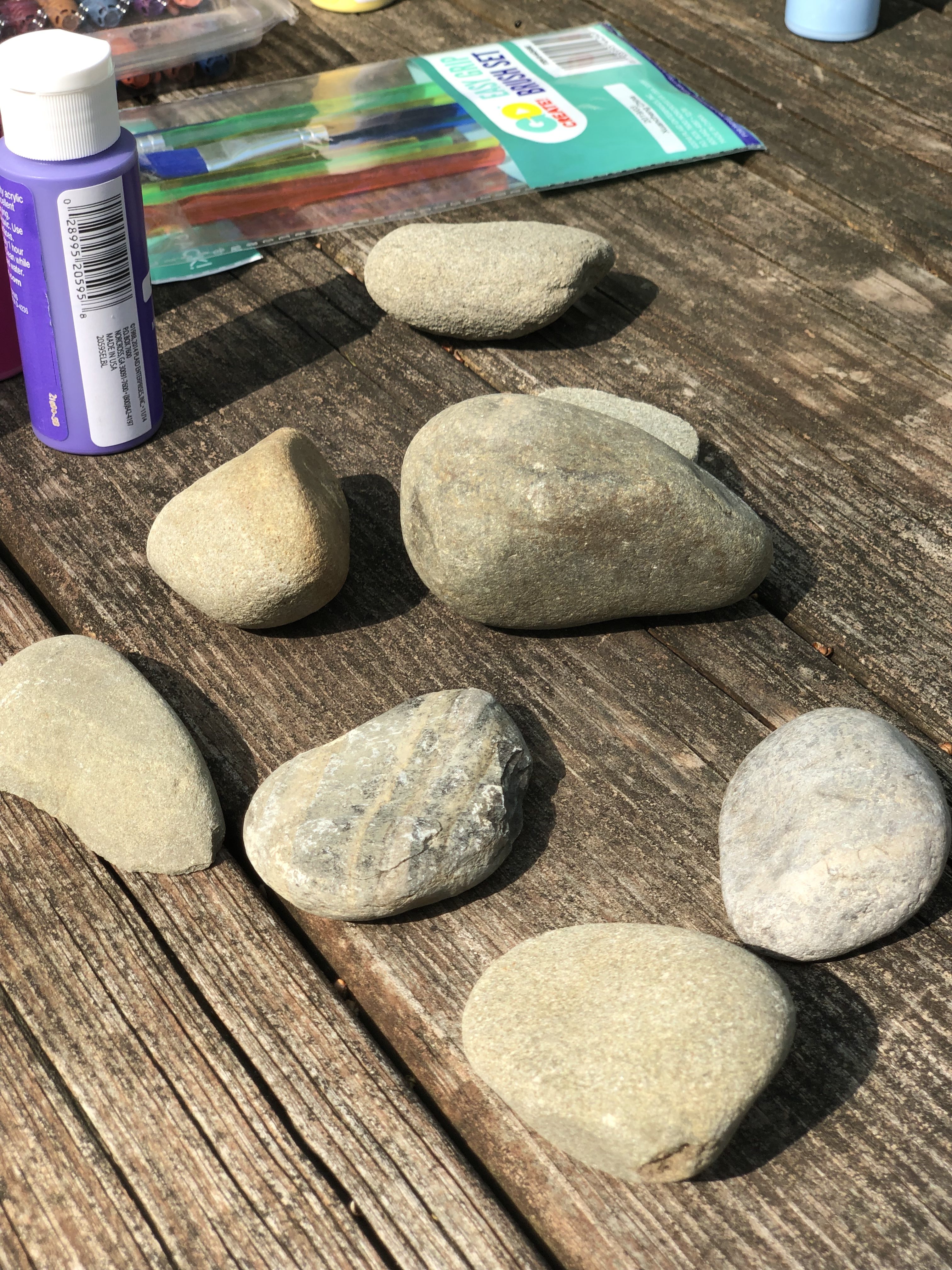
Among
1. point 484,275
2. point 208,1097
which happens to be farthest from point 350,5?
point 208,1097

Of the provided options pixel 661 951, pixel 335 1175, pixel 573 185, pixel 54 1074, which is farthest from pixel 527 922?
pixel 573 185

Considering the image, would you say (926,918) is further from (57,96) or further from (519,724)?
(57,96)

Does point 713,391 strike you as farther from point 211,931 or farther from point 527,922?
point 211,931

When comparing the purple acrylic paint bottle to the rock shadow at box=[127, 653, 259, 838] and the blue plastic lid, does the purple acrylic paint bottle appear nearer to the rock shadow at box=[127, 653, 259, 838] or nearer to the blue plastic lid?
the rock shadow at box=[127, 653, 259, 838]

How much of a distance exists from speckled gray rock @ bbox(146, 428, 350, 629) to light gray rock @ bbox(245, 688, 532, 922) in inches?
9.7

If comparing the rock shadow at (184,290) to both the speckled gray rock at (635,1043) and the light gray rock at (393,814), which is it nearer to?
the light gray rock at (393,814)

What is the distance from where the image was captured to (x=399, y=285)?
203cm

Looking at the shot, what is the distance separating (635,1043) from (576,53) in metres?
2.37

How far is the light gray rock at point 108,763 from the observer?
4.30ft

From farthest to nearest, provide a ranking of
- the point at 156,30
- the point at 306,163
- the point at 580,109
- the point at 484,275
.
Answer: the point at 156,30, the point at 580,109, the point at 306,163, the point at 484,275

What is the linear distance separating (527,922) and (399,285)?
1184mm

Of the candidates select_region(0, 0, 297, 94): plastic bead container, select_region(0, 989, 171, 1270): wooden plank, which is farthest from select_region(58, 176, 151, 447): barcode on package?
select_region(0, 0, 297, 94): plastic bead container

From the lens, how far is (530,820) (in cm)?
137

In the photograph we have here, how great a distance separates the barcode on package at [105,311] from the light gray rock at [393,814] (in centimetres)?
73
